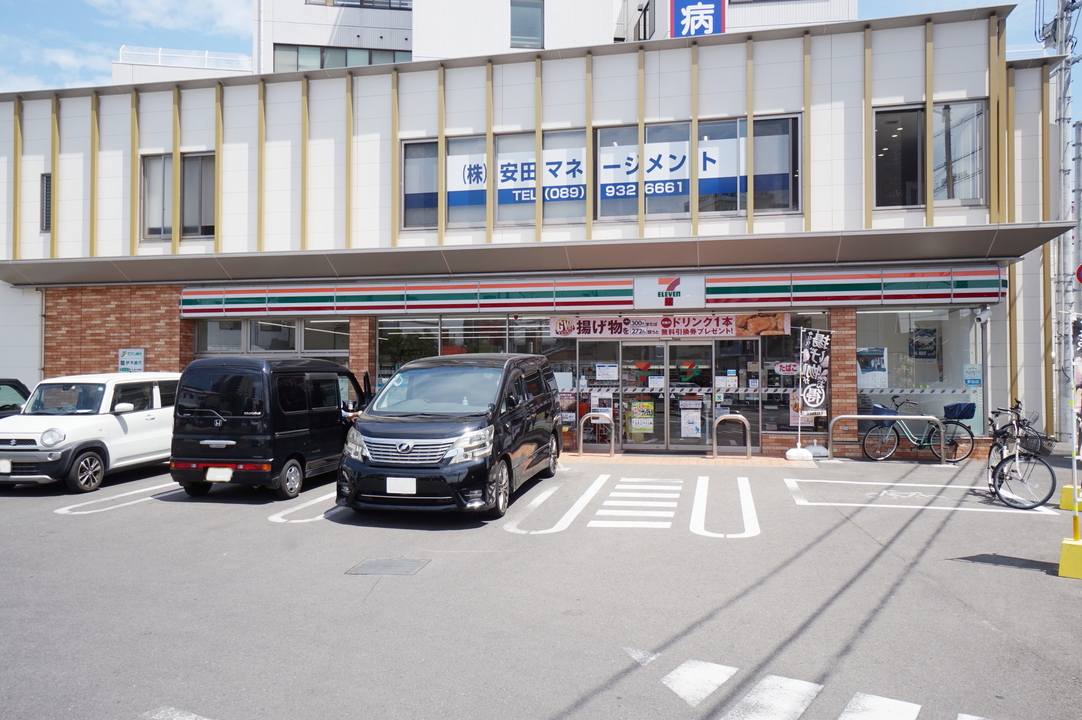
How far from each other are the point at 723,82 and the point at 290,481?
10664mm

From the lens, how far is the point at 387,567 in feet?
22.0

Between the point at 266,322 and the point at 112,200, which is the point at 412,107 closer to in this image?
the point at 266,322

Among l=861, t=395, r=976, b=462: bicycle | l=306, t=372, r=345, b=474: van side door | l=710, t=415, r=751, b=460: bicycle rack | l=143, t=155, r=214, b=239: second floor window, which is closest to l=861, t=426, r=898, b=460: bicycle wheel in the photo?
l=861, t=395, r=976, b=462: bicycle

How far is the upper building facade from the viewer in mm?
13672

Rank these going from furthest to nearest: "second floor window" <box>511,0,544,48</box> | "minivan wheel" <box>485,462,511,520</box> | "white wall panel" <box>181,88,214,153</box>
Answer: "second floor window" <box>511,0,544,48</box>
"white wall panel" <box>181,88,214,153</box>
"minivan wheel" <box>485,462,511,520</box>

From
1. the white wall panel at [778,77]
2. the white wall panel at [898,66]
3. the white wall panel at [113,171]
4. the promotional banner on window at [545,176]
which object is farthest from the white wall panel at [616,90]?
the white wall panel at [113,171]

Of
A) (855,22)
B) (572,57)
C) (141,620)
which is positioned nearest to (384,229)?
(572,57)

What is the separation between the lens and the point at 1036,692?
164 inches

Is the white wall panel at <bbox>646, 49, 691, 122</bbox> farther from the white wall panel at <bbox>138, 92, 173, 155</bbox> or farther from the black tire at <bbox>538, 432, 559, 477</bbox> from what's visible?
the white wall panel at <bbox>138, 92, 173, 155</bbox>

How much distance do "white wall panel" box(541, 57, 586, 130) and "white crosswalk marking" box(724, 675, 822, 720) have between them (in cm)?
1245

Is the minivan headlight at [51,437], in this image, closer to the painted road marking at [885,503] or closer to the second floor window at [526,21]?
the painted road marking at [885,503]

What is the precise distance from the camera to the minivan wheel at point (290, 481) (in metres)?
9.85

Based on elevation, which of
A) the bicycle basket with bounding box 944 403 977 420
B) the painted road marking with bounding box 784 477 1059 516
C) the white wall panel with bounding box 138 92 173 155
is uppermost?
the white wall panel with bounding box 138 92 173 155

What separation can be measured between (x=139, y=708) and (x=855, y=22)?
1490 centimetres
